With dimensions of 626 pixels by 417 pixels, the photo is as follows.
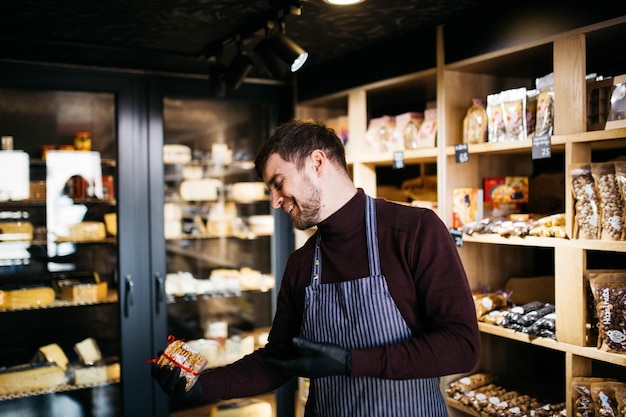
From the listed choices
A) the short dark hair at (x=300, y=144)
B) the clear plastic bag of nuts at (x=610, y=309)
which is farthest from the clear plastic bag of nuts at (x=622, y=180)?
the short dark hair at (x=300, y=144)

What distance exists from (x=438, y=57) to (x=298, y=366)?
180 cm

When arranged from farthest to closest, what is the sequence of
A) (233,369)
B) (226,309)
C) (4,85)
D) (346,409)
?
(226,309)
(4,85)
(233,369)
(346,409)

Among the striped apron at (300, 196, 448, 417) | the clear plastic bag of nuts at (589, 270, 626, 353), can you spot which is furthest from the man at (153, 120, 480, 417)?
the clear plastic bag of nuts at (589, 270, 626, 353)

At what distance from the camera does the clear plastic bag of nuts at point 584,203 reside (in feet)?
7.28

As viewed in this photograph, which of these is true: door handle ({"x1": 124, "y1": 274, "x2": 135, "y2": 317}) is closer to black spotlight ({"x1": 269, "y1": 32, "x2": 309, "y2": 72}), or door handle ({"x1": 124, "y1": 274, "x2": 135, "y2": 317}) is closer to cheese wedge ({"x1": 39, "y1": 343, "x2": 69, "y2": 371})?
cheese wedge ({"x1": 39, "y1": 343, "x2": 69, "y2": 371})

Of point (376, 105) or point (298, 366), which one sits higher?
point (376, 105)

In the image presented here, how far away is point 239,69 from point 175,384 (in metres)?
1.77

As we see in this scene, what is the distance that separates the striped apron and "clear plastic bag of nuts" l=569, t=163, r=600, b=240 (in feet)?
2.90

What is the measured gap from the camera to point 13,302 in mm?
3479

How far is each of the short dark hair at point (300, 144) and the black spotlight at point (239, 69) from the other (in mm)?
1266

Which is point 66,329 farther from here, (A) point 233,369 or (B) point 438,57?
(B) point 438,57

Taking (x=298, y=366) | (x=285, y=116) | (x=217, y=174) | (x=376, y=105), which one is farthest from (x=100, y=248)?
(x=298, y=366)

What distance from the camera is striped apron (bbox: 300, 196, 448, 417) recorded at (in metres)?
1.77

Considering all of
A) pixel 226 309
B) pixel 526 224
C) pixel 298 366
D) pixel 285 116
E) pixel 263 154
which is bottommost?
pixel 226 309
